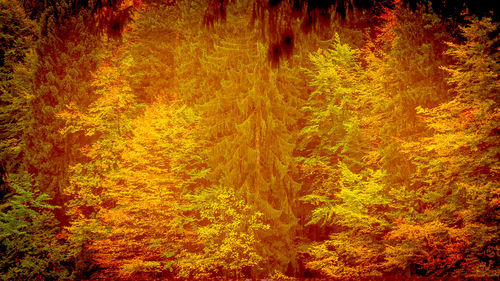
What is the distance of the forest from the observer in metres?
12.4

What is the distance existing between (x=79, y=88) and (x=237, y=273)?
39.1 feet

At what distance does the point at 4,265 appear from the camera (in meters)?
16.3

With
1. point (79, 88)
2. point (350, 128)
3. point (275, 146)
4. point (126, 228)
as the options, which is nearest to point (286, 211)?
point (275, 146)

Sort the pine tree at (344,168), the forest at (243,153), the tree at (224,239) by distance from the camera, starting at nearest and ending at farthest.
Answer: the forest at (243,153) < the tree at (224,239) < the pine tree at (344,168)

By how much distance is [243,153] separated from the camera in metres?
19.7

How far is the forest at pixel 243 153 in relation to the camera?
12.4 m

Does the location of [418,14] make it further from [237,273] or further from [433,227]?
[237,273]

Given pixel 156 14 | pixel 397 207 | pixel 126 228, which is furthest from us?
pixel 156 14

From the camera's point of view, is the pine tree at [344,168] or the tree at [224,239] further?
the pine tree at [344,168]

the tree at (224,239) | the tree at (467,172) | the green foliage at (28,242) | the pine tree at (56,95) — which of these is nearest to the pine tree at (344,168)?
the tree at (467,172)

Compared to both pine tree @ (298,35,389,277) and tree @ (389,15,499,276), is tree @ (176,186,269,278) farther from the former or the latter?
tree @ (389,15,499,276)

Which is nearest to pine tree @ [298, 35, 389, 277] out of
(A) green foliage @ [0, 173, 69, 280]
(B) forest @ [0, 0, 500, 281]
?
(B) forest @ [0, 0, 500, 281]

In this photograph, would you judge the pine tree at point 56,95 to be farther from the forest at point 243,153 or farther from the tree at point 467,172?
the tree at point 467,172

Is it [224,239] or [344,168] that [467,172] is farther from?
[224,239]
